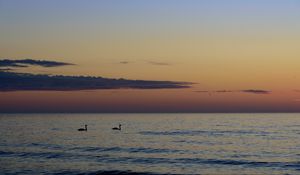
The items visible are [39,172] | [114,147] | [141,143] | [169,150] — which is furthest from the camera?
[141,143]

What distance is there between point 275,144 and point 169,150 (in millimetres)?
17775

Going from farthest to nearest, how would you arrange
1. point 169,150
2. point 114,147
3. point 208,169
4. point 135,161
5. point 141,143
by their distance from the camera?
point 141,143 < point 114,147 < point 169,150 < point 135,161 < point 208,169

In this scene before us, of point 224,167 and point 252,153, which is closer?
point 224,167

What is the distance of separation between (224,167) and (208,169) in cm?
206

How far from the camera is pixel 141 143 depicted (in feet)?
237

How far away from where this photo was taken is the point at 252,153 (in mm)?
58000

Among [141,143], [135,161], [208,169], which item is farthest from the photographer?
[141,143]

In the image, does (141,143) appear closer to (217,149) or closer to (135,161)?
(217,149)

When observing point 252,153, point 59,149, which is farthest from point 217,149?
point 59,149

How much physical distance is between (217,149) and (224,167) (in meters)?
15.7

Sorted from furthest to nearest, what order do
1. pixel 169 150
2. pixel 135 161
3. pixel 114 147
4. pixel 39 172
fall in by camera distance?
pixel 114 147
pixel 169 150
pixel 135 161
pixel 39 172

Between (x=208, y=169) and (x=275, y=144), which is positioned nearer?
(x=208, y=169)

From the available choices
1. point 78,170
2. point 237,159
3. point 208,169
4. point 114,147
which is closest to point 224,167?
point 208,169

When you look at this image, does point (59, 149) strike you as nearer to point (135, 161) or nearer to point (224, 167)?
point (135, 161)
